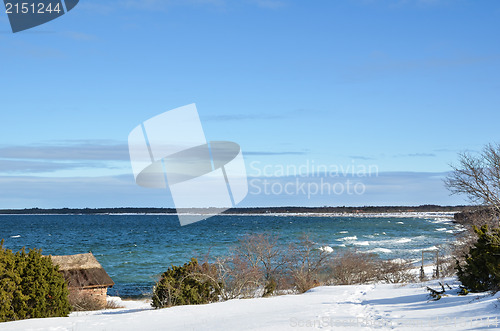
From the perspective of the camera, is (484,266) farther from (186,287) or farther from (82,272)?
(82,272)

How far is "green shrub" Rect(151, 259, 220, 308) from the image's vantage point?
1867 cm

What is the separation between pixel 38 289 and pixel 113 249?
60294mm

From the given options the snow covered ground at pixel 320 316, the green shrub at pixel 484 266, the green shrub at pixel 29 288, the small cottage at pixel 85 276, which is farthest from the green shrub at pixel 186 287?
the green shrub at pixel 484 266

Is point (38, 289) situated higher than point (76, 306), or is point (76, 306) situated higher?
point (38, 289)

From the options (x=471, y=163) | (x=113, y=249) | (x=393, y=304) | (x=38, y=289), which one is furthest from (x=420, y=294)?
(x=113, y=249)

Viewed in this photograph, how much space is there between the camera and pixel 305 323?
1326cm

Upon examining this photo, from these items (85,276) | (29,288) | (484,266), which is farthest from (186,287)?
(85,276)

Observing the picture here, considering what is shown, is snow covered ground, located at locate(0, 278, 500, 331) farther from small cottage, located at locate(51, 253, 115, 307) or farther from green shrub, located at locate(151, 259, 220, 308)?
small cottage, located at locate(51, 253, 115, 307)

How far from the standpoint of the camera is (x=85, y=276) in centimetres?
2733

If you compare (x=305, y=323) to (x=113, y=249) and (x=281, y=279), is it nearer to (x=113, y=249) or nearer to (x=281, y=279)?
(x=281, y=279)

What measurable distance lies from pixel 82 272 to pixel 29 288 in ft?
38.6

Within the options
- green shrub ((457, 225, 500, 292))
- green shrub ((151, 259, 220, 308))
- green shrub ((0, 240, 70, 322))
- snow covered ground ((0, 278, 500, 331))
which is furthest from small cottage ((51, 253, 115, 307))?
green shrub ((457, 225, 500, 292))

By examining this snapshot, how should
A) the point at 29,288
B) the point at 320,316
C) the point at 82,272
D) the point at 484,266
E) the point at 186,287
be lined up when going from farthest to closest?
the point at 82,272
the point at 186,287
the point at 29,288
the point at 484,266
the point at 320,316

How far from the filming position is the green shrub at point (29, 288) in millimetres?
15586
